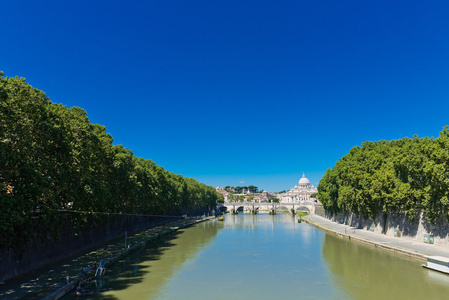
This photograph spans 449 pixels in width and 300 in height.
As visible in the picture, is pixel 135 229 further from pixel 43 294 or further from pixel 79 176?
pixel 43 294

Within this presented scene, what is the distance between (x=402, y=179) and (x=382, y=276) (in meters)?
17.6

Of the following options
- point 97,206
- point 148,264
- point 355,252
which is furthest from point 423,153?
point 97,206

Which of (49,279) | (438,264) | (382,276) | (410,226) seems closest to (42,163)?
(49,279)

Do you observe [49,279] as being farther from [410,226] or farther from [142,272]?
[410,226]

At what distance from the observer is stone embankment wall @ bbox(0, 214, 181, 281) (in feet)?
65.7

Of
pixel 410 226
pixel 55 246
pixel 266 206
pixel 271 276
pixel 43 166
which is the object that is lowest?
pixel 271 276

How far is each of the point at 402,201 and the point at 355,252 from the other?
7.71 meters

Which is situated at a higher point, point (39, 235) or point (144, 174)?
point (144, 174)

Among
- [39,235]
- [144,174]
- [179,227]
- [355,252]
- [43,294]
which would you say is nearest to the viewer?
[43,294]

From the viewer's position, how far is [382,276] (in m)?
23.2

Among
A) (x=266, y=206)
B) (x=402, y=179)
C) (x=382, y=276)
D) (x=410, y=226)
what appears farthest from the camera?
(x=266, y=206)

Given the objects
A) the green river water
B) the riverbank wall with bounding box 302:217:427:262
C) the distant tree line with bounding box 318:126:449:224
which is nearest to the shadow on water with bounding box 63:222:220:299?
the green river water

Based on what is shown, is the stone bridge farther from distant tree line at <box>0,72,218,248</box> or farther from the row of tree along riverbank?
distant tree line at <box>0,72,218,248</box>

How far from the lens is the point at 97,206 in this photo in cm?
2942
